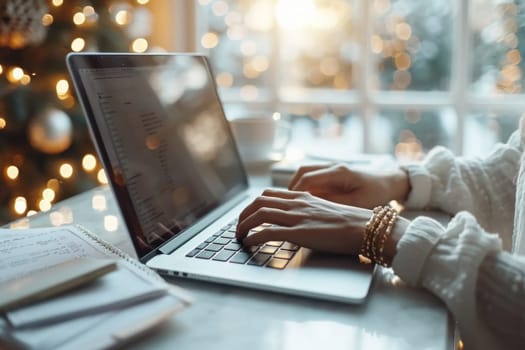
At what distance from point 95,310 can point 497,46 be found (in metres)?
1.39

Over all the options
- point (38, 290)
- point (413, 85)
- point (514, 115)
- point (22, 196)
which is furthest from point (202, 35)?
point (38, 290)

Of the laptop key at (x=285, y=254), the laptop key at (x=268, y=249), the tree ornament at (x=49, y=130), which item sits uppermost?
the tree ornament at (x=49, y=130)

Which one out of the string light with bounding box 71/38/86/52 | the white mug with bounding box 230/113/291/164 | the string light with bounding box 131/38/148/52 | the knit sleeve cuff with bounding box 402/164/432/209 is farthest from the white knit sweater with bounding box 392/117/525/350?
the string light with bounding box 131/38/148/52

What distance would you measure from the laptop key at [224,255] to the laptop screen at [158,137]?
8cm

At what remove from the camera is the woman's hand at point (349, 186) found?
89cm

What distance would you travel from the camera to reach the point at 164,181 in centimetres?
76

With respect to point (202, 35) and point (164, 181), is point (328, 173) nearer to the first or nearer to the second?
point (164, 181)

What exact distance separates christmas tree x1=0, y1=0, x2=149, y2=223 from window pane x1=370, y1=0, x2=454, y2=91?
0.73m

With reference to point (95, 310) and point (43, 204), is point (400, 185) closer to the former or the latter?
point (95, 310)

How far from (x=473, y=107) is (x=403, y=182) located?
0.74m

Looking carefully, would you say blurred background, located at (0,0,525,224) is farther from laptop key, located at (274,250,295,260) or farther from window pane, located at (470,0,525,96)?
laptop key, located at (274,250,295,260)

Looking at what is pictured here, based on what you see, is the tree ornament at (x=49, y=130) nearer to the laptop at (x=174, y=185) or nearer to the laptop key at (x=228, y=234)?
the laptop at (x=174, y=185)

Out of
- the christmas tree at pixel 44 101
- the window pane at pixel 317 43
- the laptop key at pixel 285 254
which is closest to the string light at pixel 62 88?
the christmas tree at pixel 44 101

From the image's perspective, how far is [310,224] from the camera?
669mm
